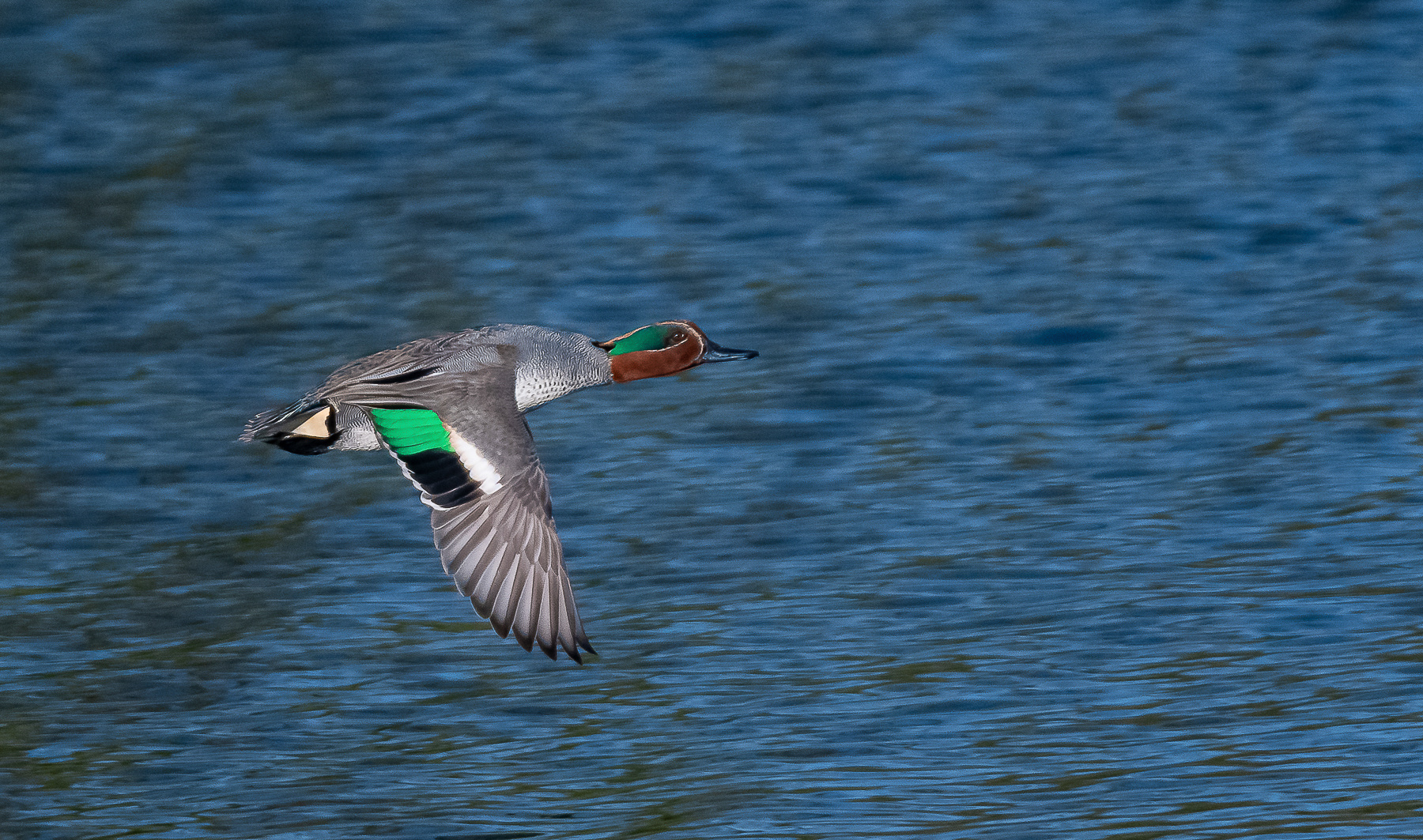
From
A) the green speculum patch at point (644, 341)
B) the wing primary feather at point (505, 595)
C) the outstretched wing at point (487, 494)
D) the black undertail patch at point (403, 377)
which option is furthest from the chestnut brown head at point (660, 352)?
the wing primary feather at point (505, 595)

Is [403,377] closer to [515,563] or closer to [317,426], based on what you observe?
[317,426]

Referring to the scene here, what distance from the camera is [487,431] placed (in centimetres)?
642

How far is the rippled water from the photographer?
22.0 ft

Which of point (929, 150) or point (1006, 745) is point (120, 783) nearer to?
point (1006, 745)

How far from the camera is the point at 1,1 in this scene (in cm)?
1570

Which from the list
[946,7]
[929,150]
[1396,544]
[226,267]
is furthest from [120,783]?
[946,7]

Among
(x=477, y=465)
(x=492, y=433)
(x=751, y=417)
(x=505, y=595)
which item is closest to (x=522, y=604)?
(x=505, y=595)

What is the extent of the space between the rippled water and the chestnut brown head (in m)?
0.91

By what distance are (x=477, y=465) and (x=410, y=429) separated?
238 millimetres

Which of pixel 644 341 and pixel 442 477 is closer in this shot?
pixel 442 477

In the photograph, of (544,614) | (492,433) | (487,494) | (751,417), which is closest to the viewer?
(544,614)

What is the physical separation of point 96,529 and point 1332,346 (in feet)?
16.4

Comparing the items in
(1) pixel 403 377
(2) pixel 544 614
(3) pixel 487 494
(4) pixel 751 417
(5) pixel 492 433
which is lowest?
(4) pixel 751 417

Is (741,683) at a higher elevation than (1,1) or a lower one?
lower
